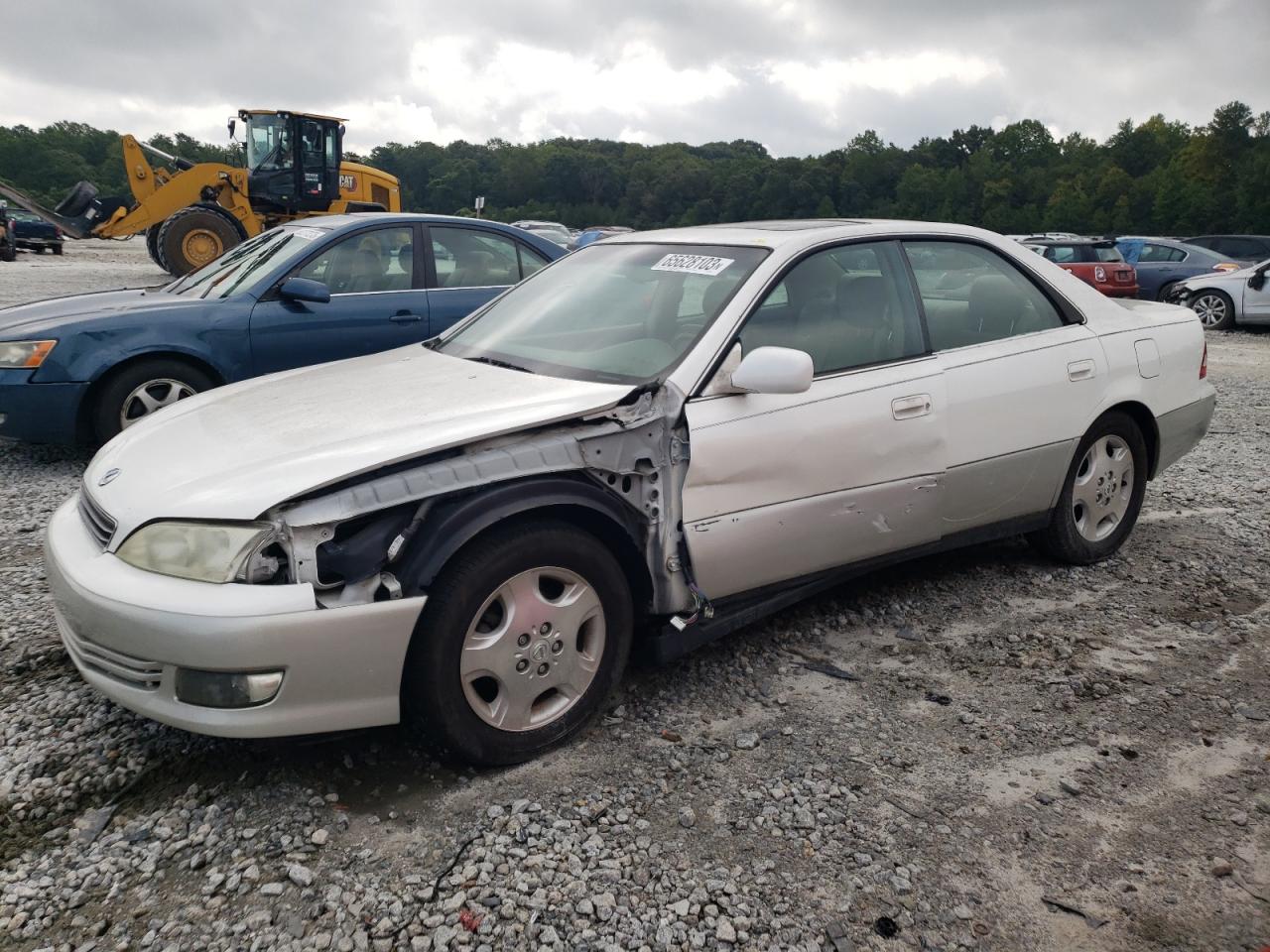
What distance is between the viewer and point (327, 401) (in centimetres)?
321

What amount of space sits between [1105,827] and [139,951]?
7.78 ft

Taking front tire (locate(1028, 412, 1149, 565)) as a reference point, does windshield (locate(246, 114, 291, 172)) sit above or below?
above

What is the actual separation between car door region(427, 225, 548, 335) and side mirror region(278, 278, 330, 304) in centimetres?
87

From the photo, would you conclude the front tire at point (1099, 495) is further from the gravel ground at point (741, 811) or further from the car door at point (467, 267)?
the car door at point (467, 267)

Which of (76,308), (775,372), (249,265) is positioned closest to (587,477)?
(775,372)

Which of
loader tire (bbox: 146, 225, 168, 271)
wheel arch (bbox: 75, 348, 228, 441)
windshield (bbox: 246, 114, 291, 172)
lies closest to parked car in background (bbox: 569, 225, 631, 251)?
wheel arch (bbox: 75, 348, 228, 441)

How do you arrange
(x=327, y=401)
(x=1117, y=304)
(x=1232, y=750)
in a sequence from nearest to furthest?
1. (x=1232, y=750)
2. (x=327, y=401)
3. (x=1117, y=304)

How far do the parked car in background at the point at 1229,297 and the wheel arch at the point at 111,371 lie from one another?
14340mm

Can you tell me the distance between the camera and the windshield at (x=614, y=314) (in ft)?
10.9

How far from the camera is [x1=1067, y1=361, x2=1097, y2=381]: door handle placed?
4094mm

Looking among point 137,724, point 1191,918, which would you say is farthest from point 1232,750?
point 137,724

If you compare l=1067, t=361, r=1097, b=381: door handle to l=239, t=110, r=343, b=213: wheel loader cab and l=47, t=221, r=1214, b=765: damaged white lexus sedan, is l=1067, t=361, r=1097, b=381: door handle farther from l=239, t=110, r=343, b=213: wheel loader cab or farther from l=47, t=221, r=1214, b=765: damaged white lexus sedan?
l=239, t=110, r=343, b=213: wheel loader cab

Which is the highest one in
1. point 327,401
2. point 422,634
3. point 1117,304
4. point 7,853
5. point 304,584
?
point 1117,304

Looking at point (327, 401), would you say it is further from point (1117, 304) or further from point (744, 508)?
point (1117, 304)
